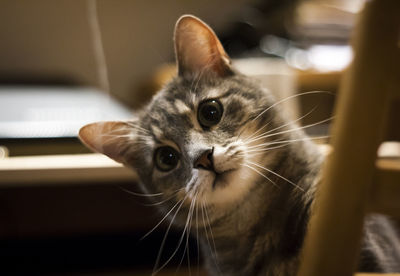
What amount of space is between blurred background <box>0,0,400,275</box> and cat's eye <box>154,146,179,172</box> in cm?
14

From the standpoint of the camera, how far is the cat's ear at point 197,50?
60cm

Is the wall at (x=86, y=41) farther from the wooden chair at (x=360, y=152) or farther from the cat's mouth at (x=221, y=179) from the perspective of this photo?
the wooden chair at (x=360, y=152)

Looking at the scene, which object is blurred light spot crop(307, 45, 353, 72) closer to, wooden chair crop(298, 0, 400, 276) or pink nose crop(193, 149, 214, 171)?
pink nose crop(193, 149, 214, 171)

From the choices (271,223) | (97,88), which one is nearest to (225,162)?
(271,223)

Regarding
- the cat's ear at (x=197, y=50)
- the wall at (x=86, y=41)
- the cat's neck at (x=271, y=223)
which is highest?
the wall at (x=86, y=41)

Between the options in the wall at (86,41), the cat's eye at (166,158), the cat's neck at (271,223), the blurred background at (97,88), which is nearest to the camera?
the cat's neck at (271,223)

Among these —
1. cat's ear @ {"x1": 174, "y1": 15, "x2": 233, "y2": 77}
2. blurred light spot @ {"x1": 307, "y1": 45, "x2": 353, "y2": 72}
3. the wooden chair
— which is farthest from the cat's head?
blurred light spot @ {"x1": 307, "y1": 45, "x2": 353, "y2": 72}

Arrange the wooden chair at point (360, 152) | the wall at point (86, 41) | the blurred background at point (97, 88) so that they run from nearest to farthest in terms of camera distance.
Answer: the wooden chair at point (360, 152), the blurred background at point (97, 88), the wall at point (86, 41)

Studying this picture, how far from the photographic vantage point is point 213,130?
0.60 metres

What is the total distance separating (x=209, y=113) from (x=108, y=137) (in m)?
0.20

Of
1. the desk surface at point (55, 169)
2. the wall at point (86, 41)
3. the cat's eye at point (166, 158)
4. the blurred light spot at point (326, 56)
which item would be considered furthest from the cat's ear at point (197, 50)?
the blurred light spot at point (326, 56)

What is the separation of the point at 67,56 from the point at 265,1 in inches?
34.4

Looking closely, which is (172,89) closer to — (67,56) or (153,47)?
(153,47)

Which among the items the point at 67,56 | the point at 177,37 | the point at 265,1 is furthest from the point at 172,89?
the point at 265,1
